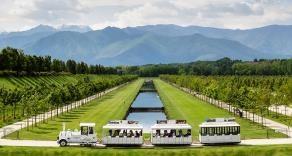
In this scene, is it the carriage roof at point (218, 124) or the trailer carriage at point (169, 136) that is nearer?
the trailer carriage at point (169, 136)

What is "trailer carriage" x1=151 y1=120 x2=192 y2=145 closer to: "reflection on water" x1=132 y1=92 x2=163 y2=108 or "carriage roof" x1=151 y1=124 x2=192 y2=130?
"carriage roof" x1=151 y1=124 x2=192 y2=130

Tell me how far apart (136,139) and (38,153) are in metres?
10.7

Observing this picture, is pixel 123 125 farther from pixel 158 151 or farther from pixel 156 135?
pixel 158 151

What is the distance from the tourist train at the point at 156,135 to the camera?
53.3 metres

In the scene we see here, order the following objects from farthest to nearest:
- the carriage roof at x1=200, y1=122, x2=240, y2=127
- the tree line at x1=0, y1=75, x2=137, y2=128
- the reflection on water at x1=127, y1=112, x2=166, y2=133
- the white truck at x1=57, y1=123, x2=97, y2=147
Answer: the reflection on water at x1=127, y1=112, x2=166, y2=133 → the tree line at x1=0, y1=75, x2=137, y2=128 → the carriage roof at x1=200, y1=122, x2=240, y2=127 → the white truck at x1=57, y1=123, x2=97, y2=147

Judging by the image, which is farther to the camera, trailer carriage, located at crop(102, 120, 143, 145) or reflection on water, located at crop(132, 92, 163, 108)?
reflection on water, located at crop(132, 92, 163, 108)

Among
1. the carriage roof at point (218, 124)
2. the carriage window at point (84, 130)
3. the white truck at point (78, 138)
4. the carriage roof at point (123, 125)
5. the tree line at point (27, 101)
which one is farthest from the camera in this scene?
the tree line at point (27, 101)

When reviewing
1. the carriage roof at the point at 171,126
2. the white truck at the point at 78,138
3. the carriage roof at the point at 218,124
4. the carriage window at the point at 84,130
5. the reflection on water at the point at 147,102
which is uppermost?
the carriage roof at the point at 218,124

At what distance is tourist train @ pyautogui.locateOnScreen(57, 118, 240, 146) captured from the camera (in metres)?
53.3

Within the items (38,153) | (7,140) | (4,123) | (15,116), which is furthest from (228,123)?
(15,116)

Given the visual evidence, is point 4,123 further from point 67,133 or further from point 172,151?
point 172,151

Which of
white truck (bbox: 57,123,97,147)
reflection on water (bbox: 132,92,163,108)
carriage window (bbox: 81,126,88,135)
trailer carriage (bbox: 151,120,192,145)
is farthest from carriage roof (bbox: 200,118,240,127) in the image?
reflection on water (bbox: 132,92,163,108)

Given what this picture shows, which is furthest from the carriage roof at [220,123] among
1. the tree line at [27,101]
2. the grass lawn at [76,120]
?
the tree line at [27,101]

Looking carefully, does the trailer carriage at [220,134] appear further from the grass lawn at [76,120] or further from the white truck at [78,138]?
the grass lawn at [76,120]
